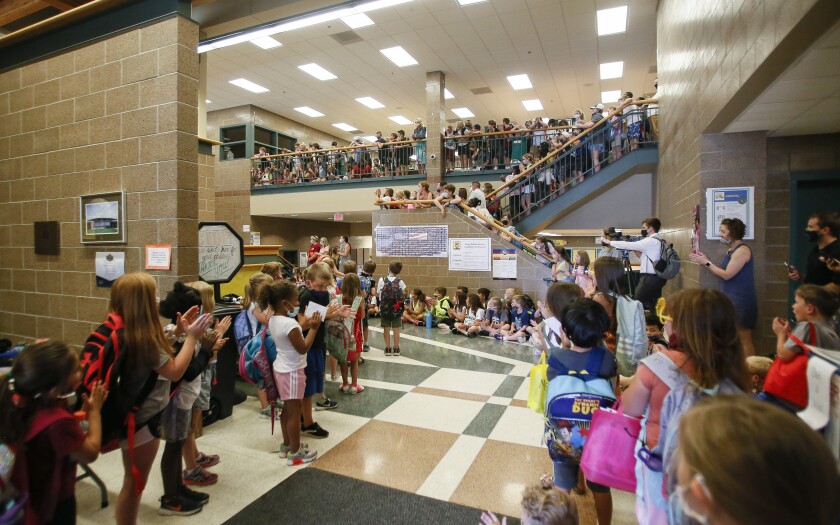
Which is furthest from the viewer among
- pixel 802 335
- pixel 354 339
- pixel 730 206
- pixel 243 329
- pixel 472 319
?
pixel 472 319

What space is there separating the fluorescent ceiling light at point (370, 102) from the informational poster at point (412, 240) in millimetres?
6663

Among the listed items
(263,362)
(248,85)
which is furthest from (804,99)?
(248,85)

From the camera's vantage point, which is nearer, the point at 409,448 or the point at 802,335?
the point at 802,335

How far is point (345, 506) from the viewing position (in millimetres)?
2484

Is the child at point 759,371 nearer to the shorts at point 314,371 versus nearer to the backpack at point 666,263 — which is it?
the backpack at point 666,263

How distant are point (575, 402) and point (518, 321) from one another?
17.3 feet

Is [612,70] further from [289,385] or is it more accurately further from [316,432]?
[289,385]

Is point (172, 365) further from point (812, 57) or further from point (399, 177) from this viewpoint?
point (399, 177)

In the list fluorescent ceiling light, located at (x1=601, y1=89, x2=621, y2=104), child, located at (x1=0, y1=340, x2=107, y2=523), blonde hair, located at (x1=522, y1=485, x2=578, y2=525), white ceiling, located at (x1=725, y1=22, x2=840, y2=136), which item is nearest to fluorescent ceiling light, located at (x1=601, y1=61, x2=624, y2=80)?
fluorescent ceiling light, located at (x1=601, y1=89, x2=621, y2=104)

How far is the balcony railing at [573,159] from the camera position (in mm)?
8867

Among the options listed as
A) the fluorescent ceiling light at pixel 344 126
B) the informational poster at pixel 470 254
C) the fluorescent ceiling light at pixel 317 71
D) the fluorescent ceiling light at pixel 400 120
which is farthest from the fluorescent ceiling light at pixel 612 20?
the fluorescent ceiling light at pixel 344 126

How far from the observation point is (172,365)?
2105 mm

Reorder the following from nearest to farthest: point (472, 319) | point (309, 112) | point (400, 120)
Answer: point (472, 319), point (309, 112), point (400, 120)

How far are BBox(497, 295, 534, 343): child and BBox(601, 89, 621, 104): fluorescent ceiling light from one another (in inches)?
379
